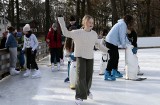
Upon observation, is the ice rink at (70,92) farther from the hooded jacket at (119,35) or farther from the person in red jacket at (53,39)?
the person in red jacket at (53,39)

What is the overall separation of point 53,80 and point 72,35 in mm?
3441

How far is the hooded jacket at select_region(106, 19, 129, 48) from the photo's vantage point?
768cm

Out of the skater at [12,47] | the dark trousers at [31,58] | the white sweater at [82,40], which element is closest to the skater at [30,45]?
the dark trousers at [31,58]

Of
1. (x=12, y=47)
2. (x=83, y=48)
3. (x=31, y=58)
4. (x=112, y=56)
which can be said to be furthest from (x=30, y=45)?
(x=83, y=48)

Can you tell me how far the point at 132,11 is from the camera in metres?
44.8

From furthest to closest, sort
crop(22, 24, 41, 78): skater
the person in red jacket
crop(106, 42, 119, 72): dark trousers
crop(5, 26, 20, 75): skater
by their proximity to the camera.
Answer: the person in red jacket, crop(5, 26, 20, 75): skater, crop(22, 24, 41, 78): skater, crop(106, 42, 119, 72): dark trousers

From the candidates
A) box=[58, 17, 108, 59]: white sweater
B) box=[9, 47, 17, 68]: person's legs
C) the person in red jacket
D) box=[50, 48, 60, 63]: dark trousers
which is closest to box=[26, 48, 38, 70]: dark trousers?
box=[9, 47, 17, 68]: person's legs

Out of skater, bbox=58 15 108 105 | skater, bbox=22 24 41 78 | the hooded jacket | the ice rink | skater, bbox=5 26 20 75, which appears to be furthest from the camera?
skater, bbox=5 26 20 75

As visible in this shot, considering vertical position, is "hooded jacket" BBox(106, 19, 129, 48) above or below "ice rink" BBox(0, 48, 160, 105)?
above

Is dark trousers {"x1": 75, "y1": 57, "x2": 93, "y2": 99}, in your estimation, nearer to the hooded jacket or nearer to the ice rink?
the ice rink

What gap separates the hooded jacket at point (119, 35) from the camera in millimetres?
7676

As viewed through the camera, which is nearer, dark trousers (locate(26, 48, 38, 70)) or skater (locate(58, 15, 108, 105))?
skater (locate(58, 15, 108, 105))

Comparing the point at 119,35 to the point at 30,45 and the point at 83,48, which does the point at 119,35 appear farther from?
the point at 30,45

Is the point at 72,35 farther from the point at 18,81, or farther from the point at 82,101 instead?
the point at 18,81
